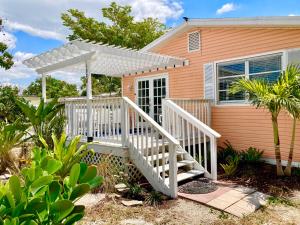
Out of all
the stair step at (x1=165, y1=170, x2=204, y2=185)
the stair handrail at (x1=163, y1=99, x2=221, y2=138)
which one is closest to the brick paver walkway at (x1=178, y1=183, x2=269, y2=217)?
the stair step at (x1=165, y1=170, x2=204, y2=185)

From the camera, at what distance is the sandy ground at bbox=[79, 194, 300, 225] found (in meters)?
4.06

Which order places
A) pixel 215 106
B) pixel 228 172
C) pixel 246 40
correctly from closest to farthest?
pixel 228 172, pixel 246 40, pixel 215 106

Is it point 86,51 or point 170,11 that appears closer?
point 86,51

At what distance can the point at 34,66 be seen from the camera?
8.53 metres

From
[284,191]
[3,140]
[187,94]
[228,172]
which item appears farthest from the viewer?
[187,94]

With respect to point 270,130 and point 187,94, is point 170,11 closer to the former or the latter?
point 187,94

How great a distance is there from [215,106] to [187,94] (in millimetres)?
1293

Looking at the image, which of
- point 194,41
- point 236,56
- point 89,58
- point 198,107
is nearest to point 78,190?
point 89,58

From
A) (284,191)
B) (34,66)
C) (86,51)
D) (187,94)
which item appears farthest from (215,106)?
(34,66)

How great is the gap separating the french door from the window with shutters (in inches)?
94.4

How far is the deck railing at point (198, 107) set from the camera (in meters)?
7.48

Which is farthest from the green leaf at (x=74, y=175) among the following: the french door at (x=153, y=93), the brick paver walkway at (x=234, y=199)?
the french door at (x=153, y=93)

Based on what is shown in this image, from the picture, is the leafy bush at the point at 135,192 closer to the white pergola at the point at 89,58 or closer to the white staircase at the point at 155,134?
the white staircase at the point at 155,134

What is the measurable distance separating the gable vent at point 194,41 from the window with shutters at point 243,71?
1.10 meters
